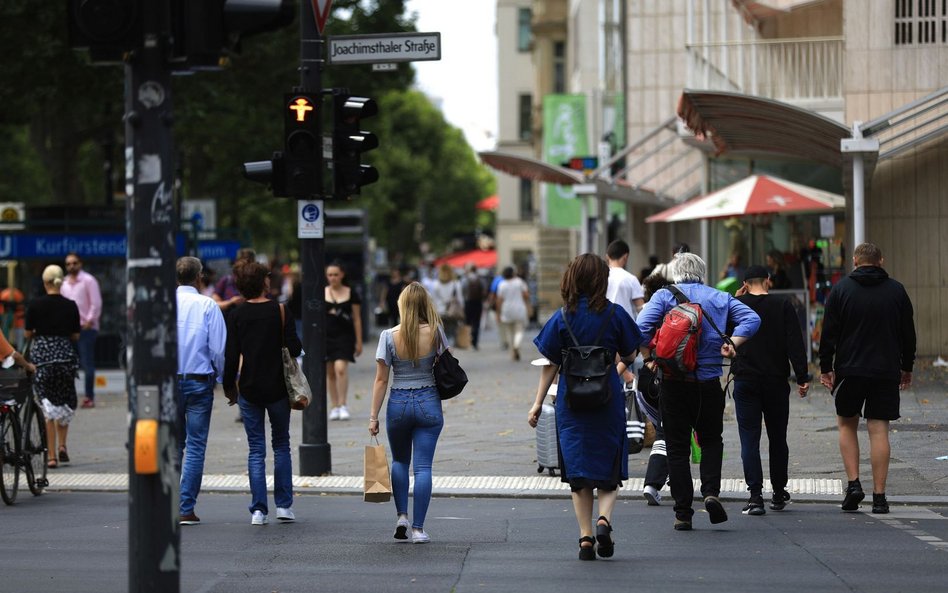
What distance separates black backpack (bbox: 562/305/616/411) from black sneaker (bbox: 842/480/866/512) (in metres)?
2.62

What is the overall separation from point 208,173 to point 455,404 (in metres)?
27.4

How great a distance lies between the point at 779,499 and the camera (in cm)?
1034

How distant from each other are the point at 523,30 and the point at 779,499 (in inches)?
2521

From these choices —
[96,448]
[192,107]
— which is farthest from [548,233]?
[96,448]

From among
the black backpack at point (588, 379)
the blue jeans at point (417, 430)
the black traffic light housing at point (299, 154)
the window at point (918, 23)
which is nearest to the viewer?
the black backpack at point (588, 379)

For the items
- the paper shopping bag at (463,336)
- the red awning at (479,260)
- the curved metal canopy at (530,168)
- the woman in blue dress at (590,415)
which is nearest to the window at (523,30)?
the red awning at (479,260)

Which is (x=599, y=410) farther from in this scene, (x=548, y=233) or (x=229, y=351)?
(x=548, y=233)

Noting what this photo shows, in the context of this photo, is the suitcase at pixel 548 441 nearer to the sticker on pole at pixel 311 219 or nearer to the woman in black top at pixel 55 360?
the sticker on pole at pixel 311 219

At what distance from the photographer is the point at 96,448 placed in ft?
48.6

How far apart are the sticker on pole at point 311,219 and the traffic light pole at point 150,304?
653 centimetres

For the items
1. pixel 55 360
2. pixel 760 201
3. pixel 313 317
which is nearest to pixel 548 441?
pixel 313 317

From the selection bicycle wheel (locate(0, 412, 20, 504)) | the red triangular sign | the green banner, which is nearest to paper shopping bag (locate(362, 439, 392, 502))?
bicycle wheel (locate(0, 412, 20, 504))

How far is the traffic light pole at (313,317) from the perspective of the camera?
12289mm

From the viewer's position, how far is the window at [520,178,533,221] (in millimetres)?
73750
